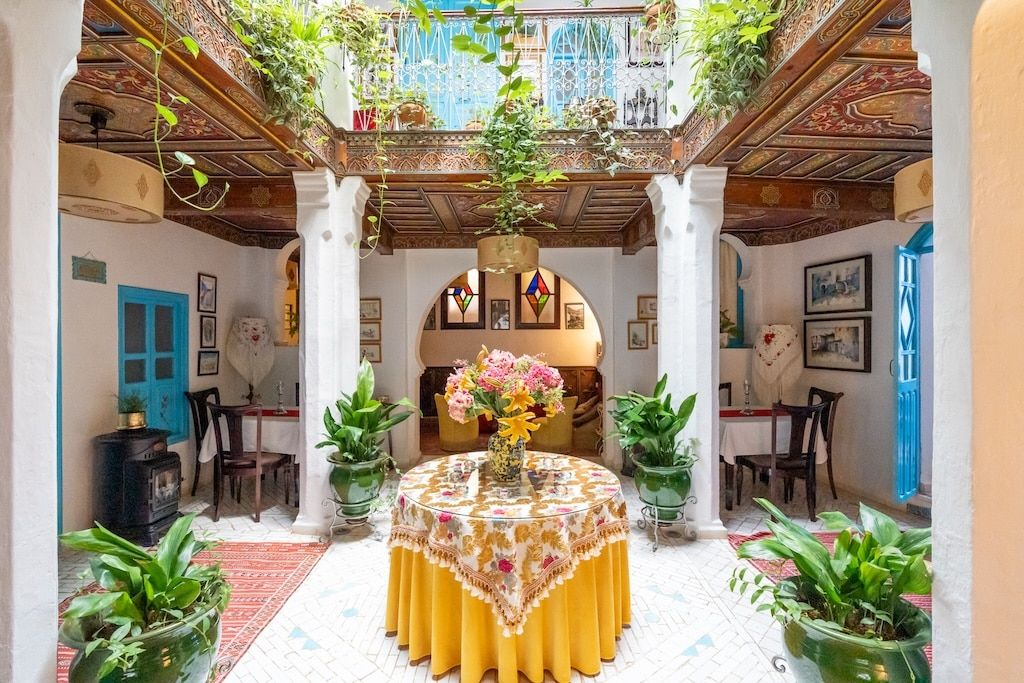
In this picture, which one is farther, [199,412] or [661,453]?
[199,412]

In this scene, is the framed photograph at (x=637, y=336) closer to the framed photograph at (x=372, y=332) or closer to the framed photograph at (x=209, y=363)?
the framed photograph at (x=372, y=332)

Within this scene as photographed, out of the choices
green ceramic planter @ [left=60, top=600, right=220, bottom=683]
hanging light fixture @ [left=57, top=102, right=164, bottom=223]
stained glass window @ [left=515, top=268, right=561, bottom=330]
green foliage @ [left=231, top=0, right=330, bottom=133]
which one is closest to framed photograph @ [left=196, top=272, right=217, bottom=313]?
hanging light fixture @ [left=57, top=102, right=164, bottom=223]

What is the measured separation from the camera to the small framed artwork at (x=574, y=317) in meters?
9.51

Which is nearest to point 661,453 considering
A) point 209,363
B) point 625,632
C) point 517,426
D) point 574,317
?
point 625,632

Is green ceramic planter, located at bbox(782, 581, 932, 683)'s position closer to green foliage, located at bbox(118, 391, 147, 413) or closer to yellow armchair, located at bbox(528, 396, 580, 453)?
green foliage, located at bbox(118, 391, 147, 413)

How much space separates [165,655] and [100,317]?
392 centimetres

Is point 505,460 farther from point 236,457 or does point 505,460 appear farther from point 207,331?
point 207,331

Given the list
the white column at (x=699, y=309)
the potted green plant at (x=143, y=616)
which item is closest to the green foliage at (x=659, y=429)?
the white column at (x=699, y=309)

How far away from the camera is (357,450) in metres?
3.92

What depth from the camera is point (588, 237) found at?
670cm

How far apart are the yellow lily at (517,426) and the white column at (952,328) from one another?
1604mm

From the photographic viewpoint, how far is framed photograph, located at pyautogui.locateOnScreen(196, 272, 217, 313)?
5.62 meters

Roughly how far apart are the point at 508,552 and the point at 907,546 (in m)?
1.46
